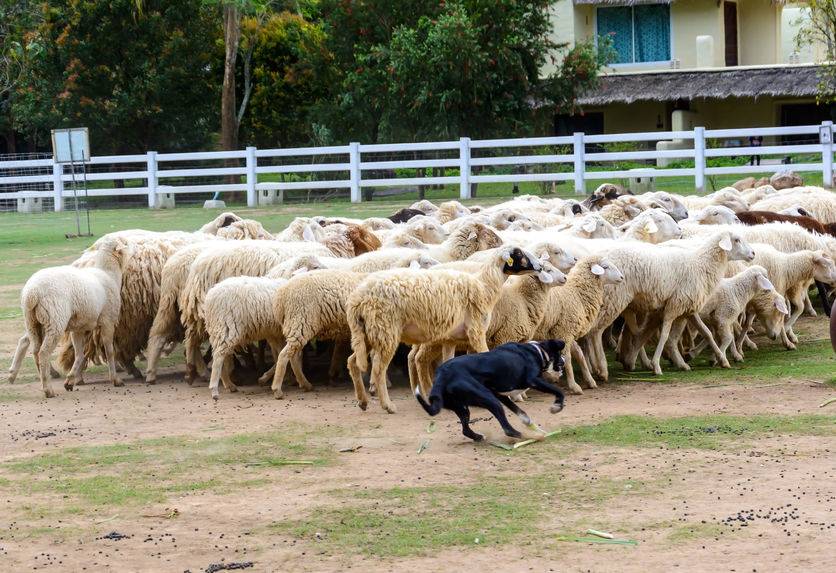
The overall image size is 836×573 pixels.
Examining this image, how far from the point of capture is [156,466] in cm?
802

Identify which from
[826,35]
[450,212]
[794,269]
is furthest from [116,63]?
[794,269]

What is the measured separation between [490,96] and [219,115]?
1059 centimetres

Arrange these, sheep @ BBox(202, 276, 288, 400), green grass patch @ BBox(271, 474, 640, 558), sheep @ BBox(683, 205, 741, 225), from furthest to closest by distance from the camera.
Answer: sheep @ BBox(683, 205, 741, 225) → sheep @ BBox(202, 276, 288, 400) → green grass patch @ BBox(271, 474, 640, 558)

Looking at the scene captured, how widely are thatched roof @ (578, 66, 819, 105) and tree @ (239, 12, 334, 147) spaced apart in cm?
759

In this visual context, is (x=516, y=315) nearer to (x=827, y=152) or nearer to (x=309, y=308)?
(x=309, y=308)

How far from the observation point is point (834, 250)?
13406 millimetres

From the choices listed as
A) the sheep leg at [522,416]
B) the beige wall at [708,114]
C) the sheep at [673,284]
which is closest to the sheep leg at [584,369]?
the sheep at [673,284]

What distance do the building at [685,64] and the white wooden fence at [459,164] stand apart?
206 inches

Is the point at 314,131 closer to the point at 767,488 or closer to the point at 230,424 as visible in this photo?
the point at 230,424

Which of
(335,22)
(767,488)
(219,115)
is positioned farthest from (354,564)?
(219,115)

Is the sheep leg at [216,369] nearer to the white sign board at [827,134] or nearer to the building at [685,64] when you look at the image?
the white sign board at [827,134]

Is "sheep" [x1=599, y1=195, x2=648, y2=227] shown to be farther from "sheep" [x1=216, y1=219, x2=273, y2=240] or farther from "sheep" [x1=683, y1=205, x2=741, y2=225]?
"sheep" [x1=216, y1=219, x2=273, y2=240]

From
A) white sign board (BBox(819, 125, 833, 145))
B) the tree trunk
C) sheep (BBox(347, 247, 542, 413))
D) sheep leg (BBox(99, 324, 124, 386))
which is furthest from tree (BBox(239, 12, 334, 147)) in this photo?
sheep (BBox(347, 247, 542, 413))

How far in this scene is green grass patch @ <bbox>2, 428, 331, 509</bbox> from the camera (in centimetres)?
741
